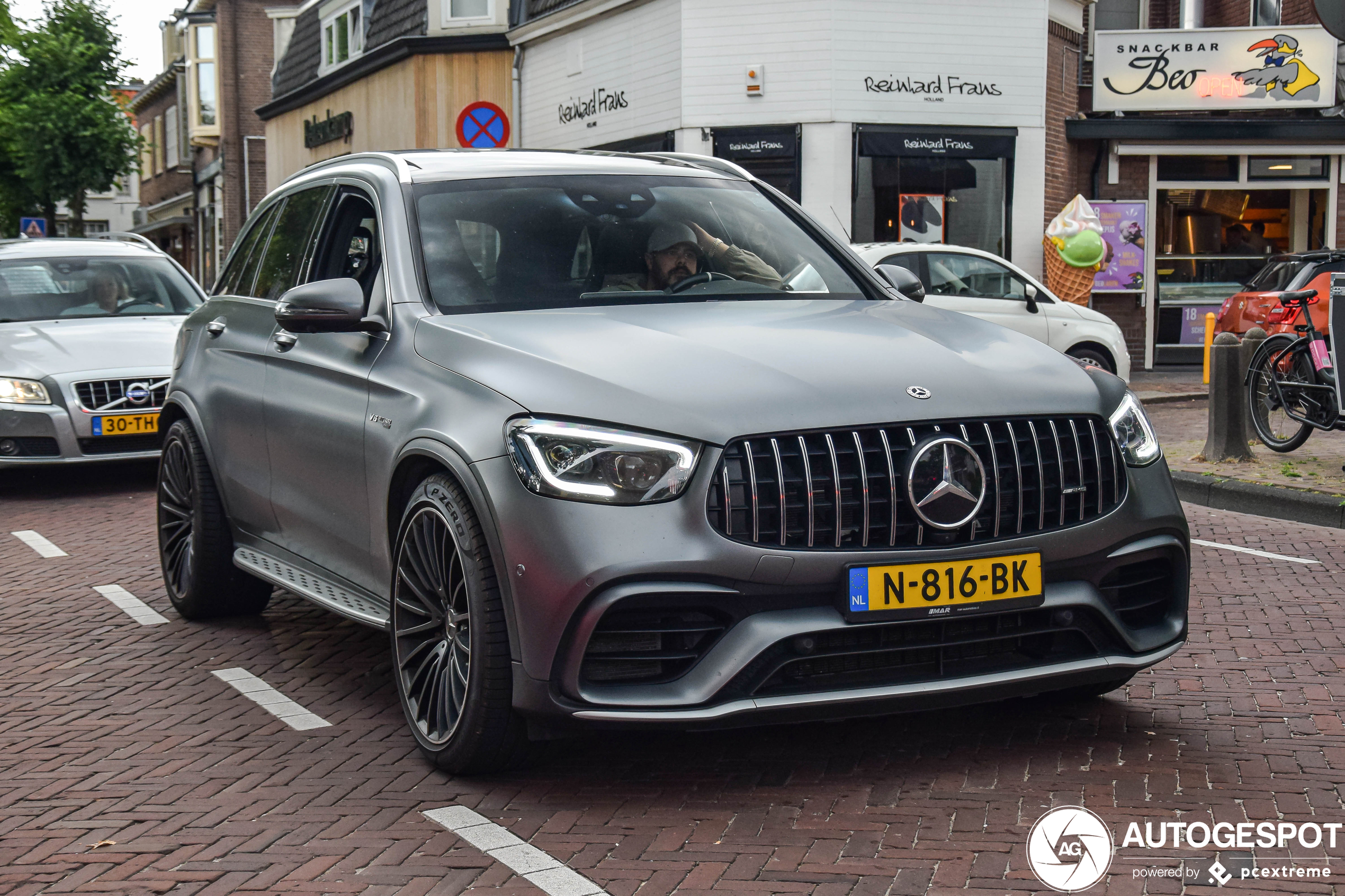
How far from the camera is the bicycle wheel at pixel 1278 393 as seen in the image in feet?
34.4

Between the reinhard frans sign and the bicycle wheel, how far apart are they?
40.7 feet

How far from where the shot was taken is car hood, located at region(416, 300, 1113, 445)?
3.64m

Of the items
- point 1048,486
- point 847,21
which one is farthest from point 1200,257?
point 1048,486

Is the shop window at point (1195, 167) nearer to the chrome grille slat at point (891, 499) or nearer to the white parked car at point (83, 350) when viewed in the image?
the white parked car at point (83, 350)

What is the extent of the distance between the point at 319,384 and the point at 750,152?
1603 centimetres

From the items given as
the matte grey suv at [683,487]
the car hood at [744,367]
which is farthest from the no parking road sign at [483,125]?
the car hood at [744,367]

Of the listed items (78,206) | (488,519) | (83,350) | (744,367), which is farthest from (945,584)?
(78,206)

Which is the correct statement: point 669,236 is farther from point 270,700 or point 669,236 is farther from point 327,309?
point 270,700

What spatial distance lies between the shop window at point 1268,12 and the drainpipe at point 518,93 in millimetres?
12056

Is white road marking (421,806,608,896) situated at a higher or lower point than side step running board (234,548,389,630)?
lower

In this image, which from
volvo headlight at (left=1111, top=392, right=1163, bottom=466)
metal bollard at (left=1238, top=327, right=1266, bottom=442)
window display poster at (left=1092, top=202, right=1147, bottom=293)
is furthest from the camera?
window display poster at (left=1092, top=202, right=1147, bottom=293)

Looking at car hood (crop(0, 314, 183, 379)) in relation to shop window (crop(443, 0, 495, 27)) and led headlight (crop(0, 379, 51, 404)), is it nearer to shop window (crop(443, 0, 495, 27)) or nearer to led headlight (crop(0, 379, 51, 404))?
led headlight (crop(0, 379, 51, 404))

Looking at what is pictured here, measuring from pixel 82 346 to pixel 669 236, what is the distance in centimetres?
675

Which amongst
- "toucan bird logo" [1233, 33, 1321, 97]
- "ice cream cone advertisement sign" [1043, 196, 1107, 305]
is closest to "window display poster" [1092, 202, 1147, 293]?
"ice cream cone advertisement sign" [1043, 196, 1107, 305]
